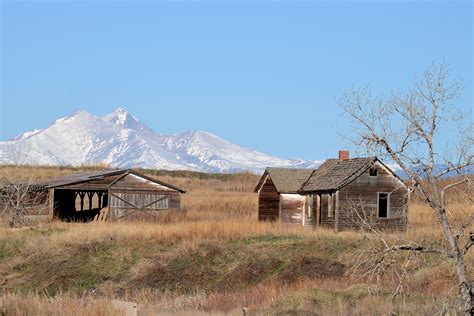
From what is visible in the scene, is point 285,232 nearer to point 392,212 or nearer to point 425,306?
point 392,212

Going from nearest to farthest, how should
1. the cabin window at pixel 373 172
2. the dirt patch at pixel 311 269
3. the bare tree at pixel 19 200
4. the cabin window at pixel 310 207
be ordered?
1. the dirt patch at pixel 311 269
2. the cabin window at pixel 373 172
3. the bare tree at pixel 19 200
4. the cabin window at pixel 310 207

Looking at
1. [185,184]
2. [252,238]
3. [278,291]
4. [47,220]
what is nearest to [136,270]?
[252,238]

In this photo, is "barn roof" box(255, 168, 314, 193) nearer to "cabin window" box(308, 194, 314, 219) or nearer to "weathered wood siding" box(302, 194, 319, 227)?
"weathered wood siding" box(302, 194, 319, 227)

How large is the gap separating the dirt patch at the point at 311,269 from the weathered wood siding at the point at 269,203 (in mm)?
12980

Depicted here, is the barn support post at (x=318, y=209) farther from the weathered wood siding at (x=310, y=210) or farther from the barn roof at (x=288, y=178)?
the barn roof at (x=288, y=178)

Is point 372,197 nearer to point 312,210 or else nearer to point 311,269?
point 312,210

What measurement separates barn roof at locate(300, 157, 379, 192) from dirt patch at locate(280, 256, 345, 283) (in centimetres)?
705

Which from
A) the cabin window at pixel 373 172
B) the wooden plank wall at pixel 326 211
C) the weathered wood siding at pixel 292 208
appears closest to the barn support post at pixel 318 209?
the wooden plank wall at pixel 326 211

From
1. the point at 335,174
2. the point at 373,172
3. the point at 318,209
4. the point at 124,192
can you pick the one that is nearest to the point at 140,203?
the point at 124,192

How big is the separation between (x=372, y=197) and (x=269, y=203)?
7799mm

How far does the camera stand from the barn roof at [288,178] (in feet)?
147

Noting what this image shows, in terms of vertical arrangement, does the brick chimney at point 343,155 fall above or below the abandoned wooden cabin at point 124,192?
above

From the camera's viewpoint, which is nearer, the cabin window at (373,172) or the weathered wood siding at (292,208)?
the cabin window at (373,172)

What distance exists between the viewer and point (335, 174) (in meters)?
41.8
